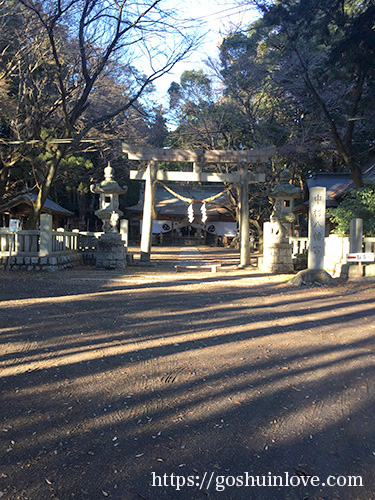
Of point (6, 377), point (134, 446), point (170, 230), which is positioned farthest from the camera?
point (170, 230)

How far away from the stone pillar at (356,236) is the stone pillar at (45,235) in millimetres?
8459

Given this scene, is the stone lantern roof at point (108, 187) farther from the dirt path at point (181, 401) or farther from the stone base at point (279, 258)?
the dirt path at point (181, 401)

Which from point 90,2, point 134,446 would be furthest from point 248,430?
point 90,2

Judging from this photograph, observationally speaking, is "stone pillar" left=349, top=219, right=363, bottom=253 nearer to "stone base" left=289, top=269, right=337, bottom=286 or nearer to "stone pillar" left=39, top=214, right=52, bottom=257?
"stone base" left=289, top=269, right=337, bottom=286

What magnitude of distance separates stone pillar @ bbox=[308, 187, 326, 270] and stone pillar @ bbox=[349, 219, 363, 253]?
747 mm

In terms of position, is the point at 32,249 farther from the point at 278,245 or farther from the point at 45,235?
the point at 278,245

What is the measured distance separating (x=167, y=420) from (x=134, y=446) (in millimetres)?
397

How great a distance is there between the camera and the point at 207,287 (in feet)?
30.2

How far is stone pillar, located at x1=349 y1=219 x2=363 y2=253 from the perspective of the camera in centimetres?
975

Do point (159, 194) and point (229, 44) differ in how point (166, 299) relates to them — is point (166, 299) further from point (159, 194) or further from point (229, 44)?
point (159, 194)

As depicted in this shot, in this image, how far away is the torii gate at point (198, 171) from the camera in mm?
13725

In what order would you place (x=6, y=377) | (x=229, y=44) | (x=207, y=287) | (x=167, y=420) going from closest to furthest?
(x=167, y=420) → (x=6, y=377) → (x=207, y=287) → (x=229, y=44)

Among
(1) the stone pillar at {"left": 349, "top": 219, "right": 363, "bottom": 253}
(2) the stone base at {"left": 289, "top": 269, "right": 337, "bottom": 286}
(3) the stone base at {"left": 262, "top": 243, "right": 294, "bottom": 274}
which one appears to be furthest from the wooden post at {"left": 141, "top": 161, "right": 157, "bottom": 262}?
(1) the stone pillar at {"left": 349, "top": 219, "right": 363, "bottom": 253}

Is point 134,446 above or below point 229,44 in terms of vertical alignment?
below
